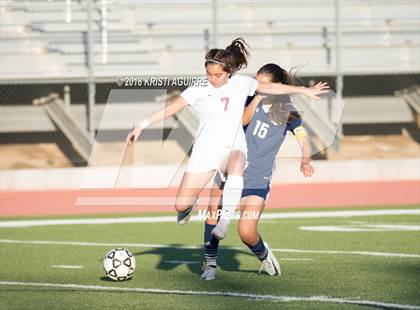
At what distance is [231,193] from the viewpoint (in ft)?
29.0

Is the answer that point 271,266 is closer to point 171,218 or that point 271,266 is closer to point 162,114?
point 162,114

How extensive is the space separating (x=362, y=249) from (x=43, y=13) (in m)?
14.7

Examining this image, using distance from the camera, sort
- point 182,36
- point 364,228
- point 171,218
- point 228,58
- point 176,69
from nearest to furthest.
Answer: point 228,58 < point 364,228 < point 171,218 < point 176,69 < point 182,36

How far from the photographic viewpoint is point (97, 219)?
1655cm

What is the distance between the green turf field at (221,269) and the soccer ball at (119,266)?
0.10m

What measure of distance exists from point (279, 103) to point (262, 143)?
0.42 metres

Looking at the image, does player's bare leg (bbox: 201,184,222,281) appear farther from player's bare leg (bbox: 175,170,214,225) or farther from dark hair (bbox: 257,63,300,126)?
dark hair (bbox: 257,63,300,126)

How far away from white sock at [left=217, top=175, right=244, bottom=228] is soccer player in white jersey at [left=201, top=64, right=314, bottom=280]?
6 centimetres

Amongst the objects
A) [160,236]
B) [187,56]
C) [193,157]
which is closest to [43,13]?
[187,56]

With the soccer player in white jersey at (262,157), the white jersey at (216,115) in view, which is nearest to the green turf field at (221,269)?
the soccer player in white jersey at (262,157)

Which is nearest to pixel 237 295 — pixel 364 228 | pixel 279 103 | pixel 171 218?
pixel 279 103

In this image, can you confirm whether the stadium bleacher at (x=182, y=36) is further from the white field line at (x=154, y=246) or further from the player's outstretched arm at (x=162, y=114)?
the player's outstretched arm at (x=162, y=114)

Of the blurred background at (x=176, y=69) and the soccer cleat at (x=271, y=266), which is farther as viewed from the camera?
the blurred background at (x=176, y=69)

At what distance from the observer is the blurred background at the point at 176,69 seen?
22.2 meters
